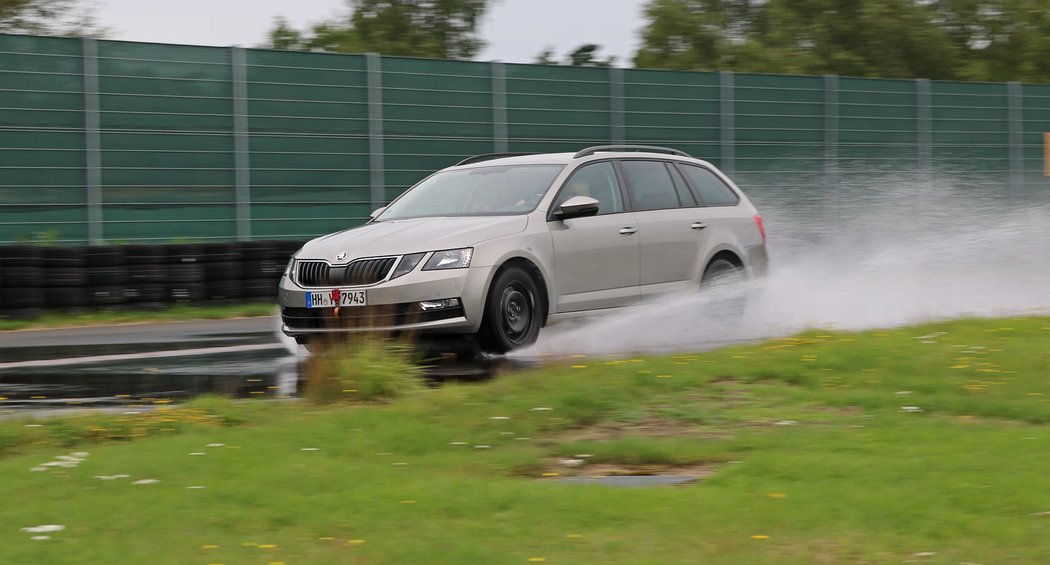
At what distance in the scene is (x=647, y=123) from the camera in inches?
990

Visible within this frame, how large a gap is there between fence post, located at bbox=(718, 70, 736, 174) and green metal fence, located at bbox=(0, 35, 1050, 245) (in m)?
0.03

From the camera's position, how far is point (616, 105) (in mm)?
24828

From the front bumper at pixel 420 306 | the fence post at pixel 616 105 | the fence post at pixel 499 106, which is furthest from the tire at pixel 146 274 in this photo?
the fence post at pixel 616 105

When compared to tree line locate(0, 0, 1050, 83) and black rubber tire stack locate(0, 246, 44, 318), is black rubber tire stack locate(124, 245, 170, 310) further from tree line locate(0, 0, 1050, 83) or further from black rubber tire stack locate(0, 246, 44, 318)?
tree line locate(0, 0, 1050, 83)

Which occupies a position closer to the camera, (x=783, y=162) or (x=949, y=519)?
(x=949, y=519)

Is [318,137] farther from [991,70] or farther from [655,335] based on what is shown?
[991,70]

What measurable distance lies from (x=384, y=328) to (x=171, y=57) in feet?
36.3

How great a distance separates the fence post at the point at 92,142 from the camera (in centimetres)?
1884

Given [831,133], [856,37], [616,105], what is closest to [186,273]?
[616,105]

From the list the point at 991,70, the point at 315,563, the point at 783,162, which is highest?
the point at 991,70

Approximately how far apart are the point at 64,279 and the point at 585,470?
10766 mm

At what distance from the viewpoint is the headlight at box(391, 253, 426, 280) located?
1047 centimetres

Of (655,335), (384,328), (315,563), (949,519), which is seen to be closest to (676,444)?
(949,519)

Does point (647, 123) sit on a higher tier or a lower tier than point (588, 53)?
lower
